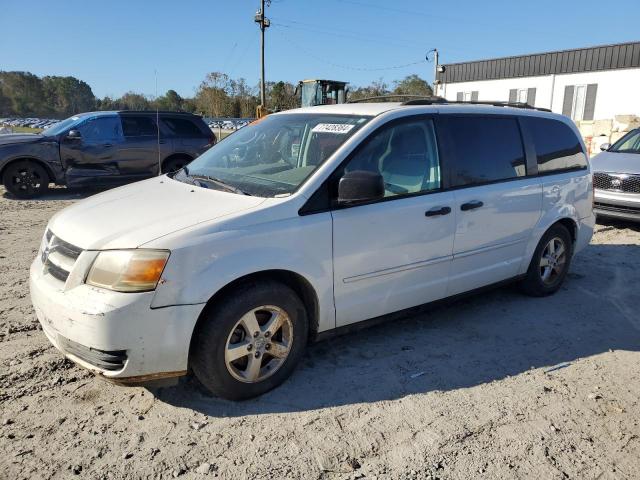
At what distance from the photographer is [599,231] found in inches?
319

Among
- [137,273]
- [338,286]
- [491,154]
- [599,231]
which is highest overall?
[491,154]

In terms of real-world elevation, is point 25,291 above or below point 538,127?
below

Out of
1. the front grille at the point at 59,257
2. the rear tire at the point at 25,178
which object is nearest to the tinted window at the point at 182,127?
the rear tire at the point at 25,178

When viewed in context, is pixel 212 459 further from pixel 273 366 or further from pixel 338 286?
pixel 338 286

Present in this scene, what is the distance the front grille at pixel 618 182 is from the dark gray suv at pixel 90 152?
25.8ft

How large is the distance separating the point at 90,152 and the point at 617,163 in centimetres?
979

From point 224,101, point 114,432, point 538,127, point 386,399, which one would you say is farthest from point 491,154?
point 224,101

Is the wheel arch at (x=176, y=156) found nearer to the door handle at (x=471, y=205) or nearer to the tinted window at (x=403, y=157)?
the tinted window at (x=403, y=157)

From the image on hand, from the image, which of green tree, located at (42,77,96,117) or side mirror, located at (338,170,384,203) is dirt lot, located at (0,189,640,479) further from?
green tree, located at (42,77,96,117)

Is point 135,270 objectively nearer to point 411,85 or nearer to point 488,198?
point 488,198

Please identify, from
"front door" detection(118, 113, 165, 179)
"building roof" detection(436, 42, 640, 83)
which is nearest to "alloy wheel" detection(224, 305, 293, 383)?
"front door" detection(118, 113, 165, 179)

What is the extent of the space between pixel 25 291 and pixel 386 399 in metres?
3.66

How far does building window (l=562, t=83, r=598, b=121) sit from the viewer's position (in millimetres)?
32688

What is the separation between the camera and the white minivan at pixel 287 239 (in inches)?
109
